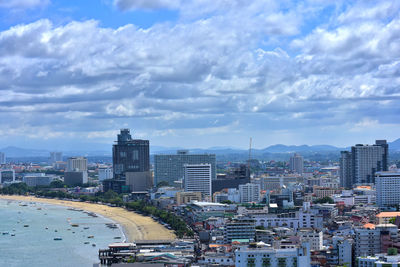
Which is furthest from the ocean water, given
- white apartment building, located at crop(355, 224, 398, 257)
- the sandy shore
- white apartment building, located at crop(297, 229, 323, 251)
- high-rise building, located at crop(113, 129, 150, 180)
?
high-rise building, located at crop(113, 129, 150, 180)

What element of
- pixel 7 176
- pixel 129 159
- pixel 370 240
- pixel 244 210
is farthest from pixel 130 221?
pixel 7 176

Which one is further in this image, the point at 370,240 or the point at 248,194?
the point at 248,194

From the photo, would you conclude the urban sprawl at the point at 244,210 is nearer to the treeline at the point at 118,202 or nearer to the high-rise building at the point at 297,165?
the treeline at the point at 118,202

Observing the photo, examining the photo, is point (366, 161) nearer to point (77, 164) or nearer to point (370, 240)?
point (370, 240)

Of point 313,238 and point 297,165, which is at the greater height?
point 297,165

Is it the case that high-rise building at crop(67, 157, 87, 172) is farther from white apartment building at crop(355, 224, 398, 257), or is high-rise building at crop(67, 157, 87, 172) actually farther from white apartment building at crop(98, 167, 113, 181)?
white apartment building at crop(355, 224, 398, 257)

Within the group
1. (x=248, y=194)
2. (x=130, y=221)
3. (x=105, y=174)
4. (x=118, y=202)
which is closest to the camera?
(x=130, y=221)

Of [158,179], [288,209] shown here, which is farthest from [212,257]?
[158,179]

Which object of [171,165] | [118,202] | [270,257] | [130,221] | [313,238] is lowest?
[130,221]
